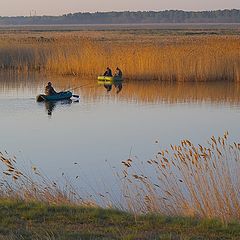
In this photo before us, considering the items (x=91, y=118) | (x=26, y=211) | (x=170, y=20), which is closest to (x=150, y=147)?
(x=91, y=118)

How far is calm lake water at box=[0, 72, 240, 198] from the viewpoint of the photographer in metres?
11.1

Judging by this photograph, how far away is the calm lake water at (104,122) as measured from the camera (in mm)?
11117

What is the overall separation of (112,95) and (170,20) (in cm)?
14244

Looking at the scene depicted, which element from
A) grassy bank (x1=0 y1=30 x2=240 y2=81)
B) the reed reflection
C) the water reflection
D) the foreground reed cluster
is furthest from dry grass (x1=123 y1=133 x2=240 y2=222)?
grassy bank (x1=0 y1=30 x2=240 y2=81)

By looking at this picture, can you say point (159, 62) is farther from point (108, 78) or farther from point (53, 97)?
point (53, 97)

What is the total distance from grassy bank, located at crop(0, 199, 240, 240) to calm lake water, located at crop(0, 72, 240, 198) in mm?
2910

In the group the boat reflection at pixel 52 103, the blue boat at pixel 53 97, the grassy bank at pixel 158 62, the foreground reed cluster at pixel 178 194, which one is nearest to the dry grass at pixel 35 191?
the foreground reed cluster at pixel 178 194

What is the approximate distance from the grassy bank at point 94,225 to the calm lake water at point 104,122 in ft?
9.55

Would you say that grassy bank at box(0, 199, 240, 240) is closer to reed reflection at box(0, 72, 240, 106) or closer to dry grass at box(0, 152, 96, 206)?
dry grass at box(0, 152, 96, 206)

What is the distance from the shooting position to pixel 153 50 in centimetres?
2419

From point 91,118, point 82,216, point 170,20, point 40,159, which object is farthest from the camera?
point 170,20

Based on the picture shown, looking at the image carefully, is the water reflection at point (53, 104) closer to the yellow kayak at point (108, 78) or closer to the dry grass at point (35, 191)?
the yellow kayak at point (108, 78)

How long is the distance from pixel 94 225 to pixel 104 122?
376 inches

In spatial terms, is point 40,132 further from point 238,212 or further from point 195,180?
point 238,212
